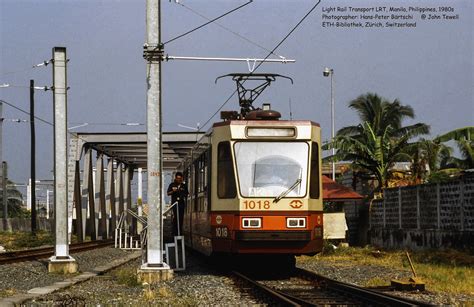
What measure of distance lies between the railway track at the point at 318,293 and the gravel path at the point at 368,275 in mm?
713

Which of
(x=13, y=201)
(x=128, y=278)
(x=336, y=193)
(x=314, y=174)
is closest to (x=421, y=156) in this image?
(x=336, y=193)

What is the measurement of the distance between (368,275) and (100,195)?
29673mm

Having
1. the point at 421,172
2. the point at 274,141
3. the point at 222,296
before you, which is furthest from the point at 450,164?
the point at 222,296

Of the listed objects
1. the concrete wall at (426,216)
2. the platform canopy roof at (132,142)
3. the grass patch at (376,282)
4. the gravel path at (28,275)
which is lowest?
the gravel path at (28,275)

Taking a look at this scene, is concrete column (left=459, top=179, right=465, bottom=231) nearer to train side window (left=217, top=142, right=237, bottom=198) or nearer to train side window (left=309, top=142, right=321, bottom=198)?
train side window (left=309, top=142, right=321, bottom=198)

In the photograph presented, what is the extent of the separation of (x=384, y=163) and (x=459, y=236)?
1366cm

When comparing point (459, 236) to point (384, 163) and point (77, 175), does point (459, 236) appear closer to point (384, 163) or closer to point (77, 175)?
point (384, 163)

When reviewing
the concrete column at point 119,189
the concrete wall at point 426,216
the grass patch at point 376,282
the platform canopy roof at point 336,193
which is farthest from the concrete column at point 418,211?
the concrete column at point 119,189

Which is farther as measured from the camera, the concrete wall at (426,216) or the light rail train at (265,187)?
the concrete wall at (426,216)

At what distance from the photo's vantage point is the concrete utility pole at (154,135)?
15336 mm

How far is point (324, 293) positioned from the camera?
13.0 meters

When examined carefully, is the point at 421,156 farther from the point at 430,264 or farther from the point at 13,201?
the point at 13,201

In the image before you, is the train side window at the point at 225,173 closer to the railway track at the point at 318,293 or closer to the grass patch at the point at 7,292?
the railway track at the point at 318,293

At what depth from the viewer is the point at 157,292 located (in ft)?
41.9
